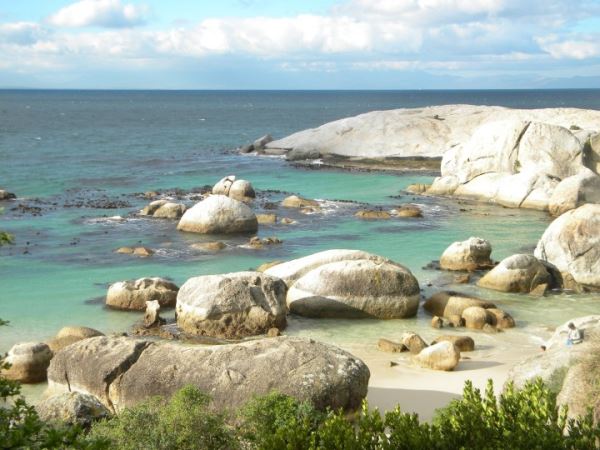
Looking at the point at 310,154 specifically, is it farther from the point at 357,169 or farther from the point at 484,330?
the point at 484,330

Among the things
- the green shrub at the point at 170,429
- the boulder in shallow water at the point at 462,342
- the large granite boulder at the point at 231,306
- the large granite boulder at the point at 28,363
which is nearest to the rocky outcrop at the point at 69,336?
the large granite boulder at the point at 28,363

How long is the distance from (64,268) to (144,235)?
6.14 metres

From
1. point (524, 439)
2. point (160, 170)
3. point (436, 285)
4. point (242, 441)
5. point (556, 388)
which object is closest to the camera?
point (524, 439)

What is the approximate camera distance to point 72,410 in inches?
561

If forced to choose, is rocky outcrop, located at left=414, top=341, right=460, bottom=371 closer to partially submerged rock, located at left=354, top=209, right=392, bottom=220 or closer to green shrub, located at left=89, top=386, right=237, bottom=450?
green shrub, located at left=89, top=386, right=237, bottom=450

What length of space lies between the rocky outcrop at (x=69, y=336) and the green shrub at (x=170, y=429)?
813cm

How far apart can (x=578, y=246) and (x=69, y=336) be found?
1672cm

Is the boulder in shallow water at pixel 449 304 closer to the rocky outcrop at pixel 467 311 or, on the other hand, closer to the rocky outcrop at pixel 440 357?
the rocky outcrop at pixel 467 311

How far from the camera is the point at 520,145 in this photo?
148 feet

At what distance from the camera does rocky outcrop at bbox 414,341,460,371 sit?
18859 mm

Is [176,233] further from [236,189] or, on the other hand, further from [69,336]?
[69,336]

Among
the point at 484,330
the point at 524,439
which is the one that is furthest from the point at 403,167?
the point at 524,439

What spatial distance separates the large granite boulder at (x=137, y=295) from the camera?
2433 centimetres

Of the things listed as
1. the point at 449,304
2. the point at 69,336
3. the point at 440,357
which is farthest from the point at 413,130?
the point at 69,336
